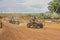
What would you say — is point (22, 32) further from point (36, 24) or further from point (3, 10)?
point (3, 10)

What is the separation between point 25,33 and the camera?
3.13 m

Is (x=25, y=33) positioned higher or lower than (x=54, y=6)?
lower

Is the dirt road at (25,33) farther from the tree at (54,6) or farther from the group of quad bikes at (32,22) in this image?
the tree at (54,6)

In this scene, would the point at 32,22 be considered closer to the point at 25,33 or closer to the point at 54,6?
the point at 25,33

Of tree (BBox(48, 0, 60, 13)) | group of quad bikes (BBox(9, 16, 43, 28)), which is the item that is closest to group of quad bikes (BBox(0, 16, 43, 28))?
group of quad bikes (BBox(9, 16, 43, 28))

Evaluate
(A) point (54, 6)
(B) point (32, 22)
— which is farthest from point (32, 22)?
(A) point (54, 6)

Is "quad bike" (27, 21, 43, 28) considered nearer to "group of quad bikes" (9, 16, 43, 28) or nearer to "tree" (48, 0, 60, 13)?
"group of quad bikes" (9, 16, 43, 28)

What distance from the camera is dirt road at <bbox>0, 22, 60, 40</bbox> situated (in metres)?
→ 3.02

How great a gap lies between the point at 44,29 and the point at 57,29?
0.24m

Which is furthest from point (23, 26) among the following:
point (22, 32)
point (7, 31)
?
point (7, 31)

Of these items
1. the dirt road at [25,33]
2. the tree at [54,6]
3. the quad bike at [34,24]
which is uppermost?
the tree at [54,6]

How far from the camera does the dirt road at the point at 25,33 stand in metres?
3.02

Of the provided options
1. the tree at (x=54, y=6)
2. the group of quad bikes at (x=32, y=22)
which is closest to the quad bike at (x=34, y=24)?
the group of quad bikes at (x=32, y=22)

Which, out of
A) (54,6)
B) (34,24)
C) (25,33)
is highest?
(54,6)
